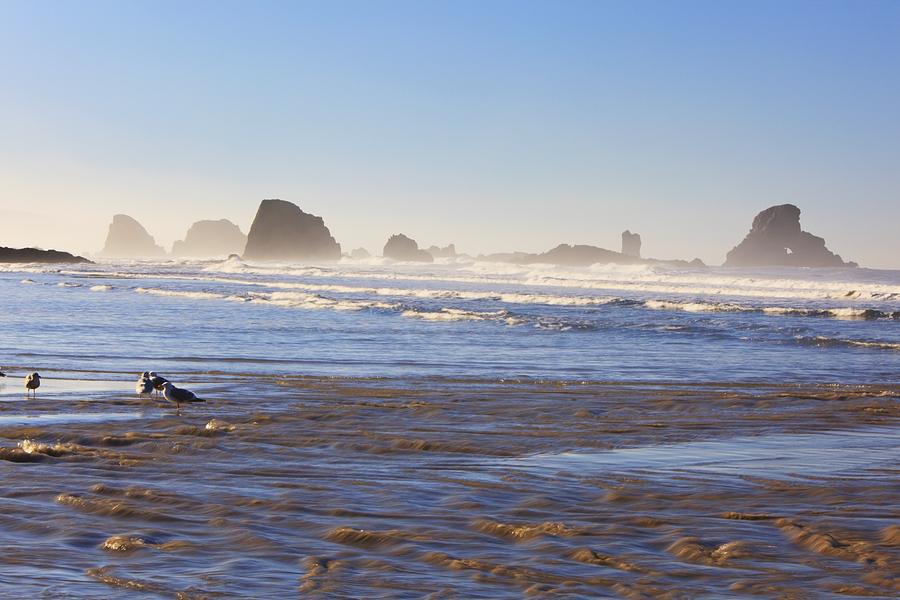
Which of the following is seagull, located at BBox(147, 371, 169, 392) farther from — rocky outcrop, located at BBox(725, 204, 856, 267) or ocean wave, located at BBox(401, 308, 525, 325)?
rocky outcrop, located at BBox(725, 204, 856, 267)

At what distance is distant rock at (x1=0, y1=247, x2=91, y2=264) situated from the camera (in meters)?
140

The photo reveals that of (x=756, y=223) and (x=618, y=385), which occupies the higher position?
(x=756, y=223)

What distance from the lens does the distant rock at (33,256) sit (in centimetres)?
13988

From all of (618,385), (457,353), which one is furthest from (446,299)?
(618,385)

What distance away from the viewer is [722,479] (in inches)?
311

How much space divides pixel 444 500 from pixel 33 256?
155 m

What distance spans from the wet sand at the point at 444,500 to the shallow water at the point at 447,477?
2 centimetres

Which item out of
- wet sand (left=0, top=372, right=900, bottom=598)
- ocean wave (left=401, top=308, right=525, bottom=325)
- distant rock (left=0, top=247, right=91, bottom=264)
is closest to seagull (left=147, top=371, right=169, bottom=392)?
wet sand (left=0, top=372, right=900, bottom=598)

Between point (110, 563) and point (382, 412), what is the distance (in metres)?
6.62

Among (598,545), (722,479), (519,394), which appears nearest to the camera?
(598,545)

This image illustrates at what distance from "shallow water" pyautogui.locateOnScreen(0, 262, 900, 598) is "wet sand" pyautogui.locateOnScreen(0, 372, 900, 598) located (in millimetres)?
24

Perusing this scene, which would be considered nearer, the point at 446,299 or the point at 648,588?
the point at 648,588

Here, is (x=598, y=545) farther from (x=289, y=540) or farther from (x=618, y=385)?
(x=618, y=385)

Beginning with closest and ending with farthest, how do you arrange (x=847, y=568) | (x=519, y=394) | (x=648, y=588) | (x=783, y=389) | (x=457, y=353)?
1. (x=648, y=588)
2. (x=847, y=568)
3. (x=519, y=394)
4. (x=783, y=389)
5. (x=457, y=353)
